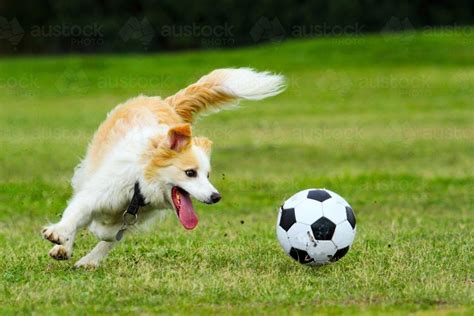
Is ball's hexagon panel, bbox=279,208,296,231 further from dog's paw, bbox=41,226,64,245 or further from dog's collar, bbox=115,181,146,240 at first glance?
dog's paw, bbox=41,226,64,245

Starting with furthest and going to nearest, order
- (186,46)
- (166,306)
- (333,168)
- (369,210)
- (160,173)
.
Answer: (186,46)
(333,168)
(369,210)
(160,173)
(166,306)

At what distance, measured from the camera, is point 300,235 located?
713cm

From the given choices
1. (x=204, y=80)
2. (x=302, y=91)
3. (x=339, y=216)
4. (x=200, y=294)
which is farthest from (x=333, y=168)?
(x=302, y=91)

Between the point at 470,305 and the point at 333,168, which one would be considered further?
the point at 333,168

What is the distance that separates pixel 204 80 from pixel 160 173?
5.62ft

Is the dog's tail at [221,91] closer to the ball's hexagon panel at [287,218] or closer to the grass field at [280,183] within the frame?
the grass field at [280,183]

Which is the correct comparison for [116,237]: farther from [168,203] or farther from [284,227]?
[284,227]

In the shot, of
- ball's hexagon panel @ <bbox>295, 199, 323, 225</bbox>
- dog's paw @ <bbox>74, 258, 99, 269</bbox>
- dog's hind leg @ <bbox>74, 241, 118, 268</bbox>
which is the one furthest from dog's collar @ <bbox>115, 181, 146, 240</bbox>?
ball's hexagon panel @ <bbox>295, 199, 323, 225</bbox>

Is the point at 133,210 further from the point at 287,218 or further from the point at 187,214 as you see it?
the point at 287,218

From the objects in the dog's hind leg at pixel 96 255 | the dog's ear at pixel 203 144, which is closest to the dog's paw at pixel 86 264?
the dog's hind leg at pixel 96 255

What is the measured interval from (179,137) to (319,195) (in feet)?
4.07

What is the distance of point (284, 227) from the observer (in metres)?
7.25

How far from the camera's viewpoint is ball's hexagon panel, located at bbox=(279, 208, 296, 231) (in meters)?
7.22

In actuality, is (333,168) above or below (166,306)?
below
